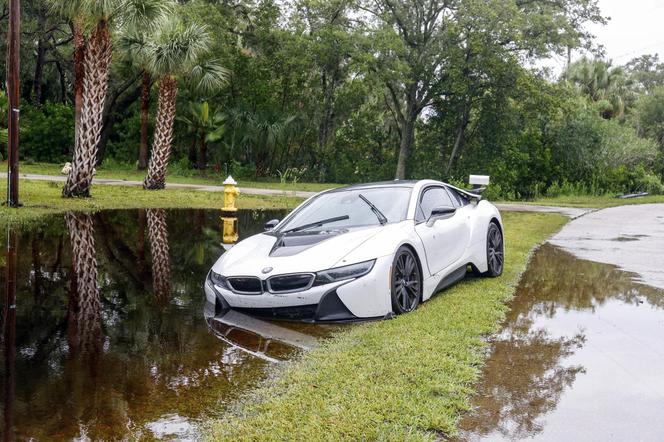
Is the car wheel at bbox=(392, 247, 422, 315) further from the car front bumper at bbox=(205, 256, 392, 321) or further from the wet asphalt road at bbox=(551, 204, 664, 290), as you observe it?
the wet asphalt road at bbox=(551, 204, 664, 290)

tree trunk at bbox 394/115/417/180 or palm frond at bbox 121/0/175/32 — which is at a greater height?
palm frond at bbox 121/0/175/32

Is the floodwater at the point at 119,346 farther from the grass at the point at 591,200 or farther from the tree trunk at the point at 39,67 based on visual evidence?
the tree trunk at the point at 39,67

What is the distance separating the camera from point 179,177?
3178 cm

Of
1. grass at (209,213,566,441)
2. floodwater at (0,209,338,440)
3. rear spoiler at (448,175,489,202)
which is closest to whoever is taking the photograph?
grass at (209,213,566,441)

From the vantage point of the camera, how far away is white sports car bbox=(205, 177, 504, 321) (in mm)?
5887

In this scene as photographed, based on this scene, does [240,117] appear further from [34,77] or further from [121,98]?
[34,77]

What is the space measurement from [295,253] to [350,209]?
125 centimetres

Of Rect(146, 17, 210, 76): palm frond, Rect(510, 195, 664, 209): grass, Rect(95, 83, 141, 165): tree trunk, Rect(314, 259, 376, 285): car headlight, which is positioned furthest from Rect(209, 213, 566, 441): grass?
Rect(95, 83, 141, 165): tree trunk

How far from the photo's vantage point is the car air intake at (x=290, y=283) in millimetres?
5891

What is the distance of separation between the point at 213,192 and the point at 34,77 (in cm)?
2338

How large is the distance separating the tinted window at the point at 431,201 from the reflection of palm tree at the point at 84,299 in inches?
139

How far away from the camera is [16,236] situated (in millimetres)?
11102

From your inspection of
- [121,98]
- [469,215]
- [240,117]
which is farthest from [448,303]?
[121,98]

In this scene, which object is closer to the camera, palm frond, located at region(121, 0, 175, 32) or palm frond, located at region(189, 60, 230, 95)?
palm frond, located at region(121, 0, 175, 32)
